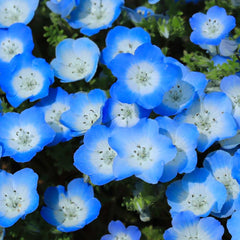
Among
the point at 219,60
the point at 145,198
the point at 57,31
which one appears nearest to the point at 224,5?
the point at 219,60

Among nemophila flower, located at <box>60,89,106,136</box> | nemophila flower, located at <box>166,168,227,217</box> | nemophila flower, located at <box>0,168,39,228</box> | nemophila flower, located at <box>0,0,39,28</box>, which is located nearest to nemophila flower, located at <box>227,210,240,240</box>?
nemophila flower, located at <box>166,168,227,217</box>

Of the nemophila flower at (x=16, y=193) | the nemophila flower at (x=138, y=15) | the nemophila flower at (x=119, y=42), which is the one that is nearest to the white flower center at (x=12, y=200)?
the nemophila flower at (x=16, y=193)

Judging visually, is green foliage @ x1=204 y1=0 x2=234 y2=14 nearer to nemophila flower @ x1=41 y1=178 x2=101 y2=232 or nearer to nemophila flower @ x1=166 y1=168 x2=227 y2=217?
nemophila flower @ x1=166 y1=168 x2=227 y2=217

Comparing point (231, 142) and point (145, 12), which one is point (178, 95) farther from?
point (145, 12)

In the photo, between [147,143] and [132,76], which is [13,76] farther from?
[147,143]

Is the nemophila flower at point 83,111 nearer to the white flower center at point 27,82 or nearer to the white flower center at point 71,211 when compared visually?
the white flower center at point 27,82

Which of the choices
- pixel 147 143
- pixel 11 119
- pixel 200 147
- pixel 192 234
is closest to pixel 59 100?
pixel 11 119
